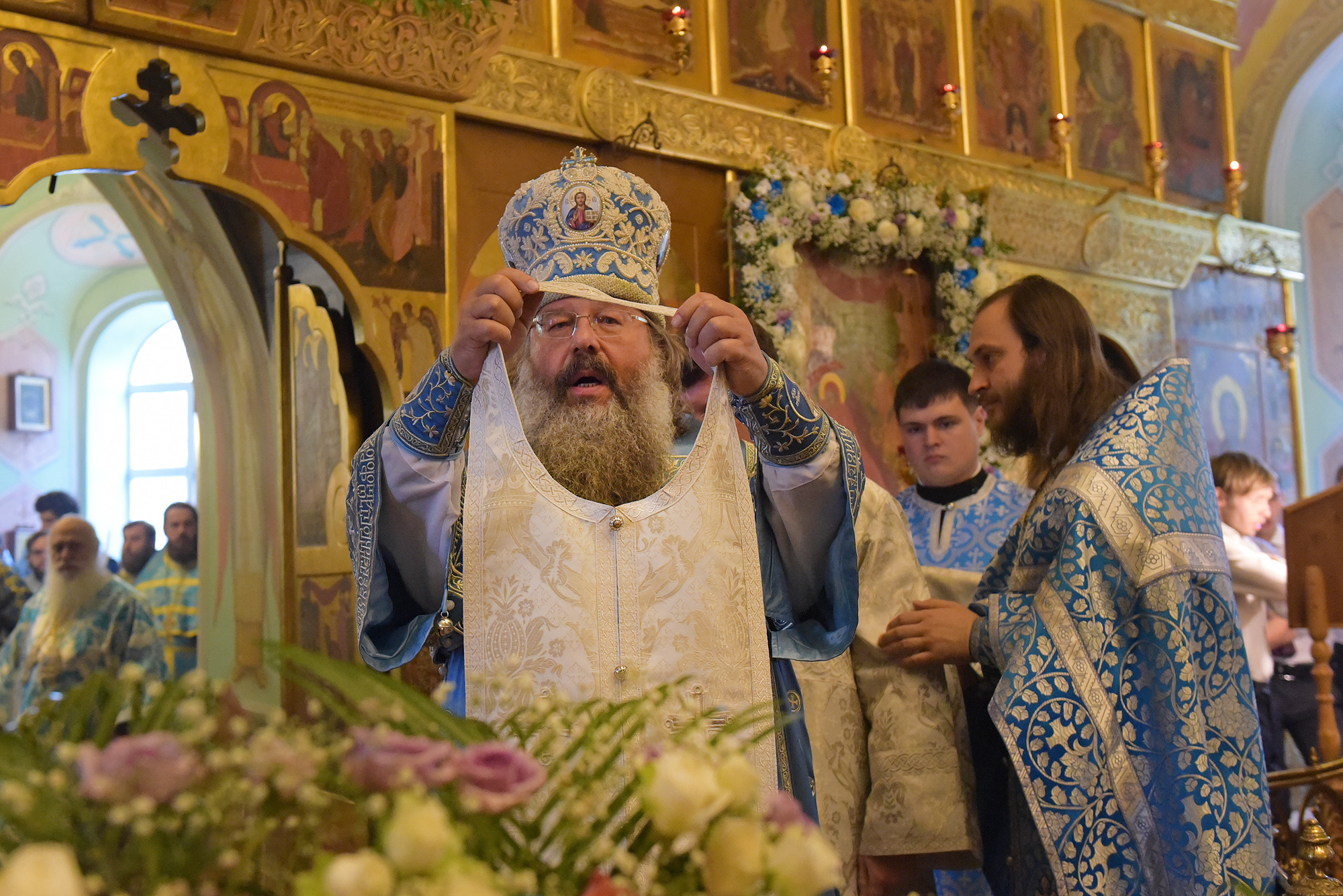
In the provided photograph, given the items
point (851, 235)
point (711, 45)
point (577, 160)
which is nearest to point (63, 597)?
point (711, 45)

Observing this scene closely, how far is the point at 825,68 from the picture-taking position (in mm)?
6906

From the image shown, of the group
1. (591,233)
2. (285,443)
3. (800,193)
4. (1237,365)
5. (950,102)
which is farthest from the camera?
(1237,365)

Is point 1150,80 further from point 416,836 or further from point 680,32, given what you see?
point 416,836

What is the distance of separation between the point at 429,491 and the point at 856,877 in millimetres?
1392

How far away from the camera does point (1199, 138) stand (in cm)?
928

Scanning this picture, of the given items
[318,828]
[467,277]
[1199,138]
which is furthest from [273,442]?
[1199,138]

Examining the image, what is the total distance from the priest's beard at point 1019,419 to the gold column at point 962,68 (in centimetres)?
522

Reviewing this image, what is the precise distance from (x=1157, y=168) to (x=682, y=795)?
8.77m

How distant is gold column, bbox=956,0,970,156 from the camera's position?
7867 mm

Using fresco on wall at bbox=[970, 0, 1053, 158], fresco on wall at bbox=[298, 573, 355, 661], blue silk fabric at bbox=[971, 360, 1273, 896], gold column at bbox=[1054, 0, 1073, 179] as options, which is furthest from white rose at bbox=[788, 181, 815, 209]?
blue silk fabric at bbox=[971, 360, 1273, 896]

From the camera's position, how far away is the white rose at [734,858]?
2.82ft

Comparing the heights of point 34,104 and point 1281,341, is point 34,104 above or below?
above

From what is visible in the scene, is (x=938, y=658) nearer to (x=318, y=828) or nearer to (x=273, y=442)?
(x=318, y=828)

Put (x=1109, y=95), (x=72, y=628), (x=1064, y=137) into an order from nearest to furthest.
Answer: (x=72, y=628) < (x=1064, y=137) < (x=1109, y=95)
